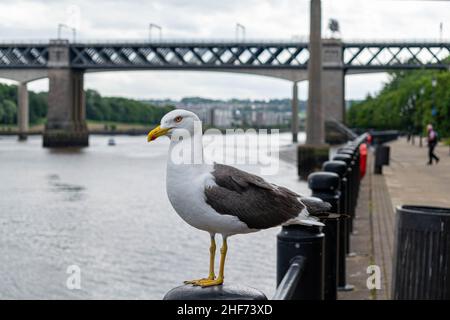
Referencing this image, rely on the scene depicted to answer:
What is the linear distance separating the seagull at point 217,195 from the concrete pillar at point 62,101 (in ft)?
376

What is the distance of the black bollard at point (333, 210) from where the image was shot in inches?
277

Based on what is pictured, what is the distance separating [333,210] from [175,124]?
532 centimetres

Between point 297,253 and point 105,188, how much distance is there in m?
43.5

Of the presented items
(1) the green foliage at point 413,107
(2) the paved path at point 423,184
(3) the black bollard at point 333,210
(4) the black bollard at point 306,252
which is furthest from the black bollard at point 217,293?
(1) the green foliage at point 413,107

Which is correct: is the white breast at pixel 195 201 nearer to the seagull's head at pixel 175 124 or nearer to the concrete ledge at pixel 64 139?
the seagull's head at pixel 175 124

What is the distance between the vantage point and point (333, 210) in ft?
21.4

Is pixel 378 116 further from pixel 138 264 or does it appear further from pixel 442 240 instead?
pixel 442 240

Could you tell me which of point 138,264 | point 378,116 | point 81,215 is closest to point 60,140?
point 378,116

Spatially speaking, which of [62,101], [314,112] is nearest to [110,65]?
[62,101]

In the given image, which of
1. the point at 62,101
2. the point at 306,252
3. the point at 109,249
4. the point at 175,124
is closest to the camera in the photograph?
the point at 175,124

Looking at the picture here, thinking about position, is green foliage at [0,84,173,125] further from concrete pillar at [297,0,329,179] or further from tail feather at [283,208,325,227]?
concrete pillar at [297,0,329,179]

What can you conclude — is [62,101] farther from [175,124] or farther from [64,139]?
[175,124]

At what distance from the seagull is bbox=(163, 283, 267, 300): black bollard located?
0.14 feet
